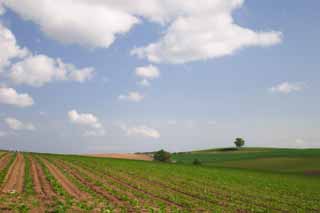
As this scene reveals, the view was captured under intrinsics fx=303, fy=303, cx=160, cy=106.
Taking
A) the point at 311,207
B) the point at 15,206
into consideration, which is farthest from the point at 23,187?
the point at 311,207

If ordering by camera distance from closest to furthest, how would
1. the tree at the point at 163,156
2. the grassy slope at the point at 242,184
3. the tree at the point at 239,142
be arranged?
1. the grassy slope at the point at 242,184
2. the tree at the point at 163,156
3. the tree at the point at 239,142

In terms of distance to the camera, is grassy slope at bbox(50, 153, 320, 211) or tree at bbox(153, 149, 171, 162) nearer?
grassy slope at bbox(50, 153, 320, 211)

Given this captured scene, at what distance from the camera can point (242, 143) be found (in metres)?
169

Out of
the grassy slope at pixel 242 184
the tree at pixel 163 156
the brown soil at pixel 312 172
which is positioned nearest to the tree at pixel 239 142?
the tree at pixel 163 156

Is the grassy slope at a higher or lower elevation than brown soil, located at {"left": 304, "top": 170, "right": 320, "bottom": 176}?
higher

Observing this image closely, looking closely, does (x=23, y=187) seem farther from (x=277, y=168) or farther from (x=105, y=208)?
(x=277, y=168)

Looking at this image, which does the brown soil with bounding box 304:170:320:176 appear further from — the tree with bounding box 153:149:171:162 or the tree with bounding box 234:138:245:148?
the tree with bounding box 234:138:245:148

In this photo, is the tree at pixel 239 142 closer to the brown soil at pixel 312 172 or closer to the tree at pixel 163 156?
the tree at pixel 163 156

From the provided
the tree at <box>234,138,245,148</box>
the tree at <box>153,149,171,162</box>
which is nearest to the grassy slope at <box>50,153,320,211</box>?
the tree at <box>153,149,171,162</box>

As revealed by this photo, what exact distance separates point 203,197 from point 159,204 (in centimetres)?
594

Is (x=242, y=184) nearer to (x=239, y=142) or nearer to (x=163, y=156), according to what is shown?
(x=163, y=156)

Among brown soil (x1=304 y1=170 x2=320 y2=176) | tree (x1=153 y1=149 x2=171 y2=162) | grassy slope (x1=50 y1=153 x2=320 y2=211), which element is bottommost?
brown soil (x1=304 y1=170 x2=320 y2=176)

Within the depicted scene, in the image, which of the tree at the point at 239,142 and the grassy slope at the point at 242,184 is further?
the tree at the point at 239,142

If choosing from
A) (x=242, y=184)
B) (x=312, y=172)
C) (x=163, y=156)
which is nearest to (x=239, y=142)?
(x=163, y=156)
